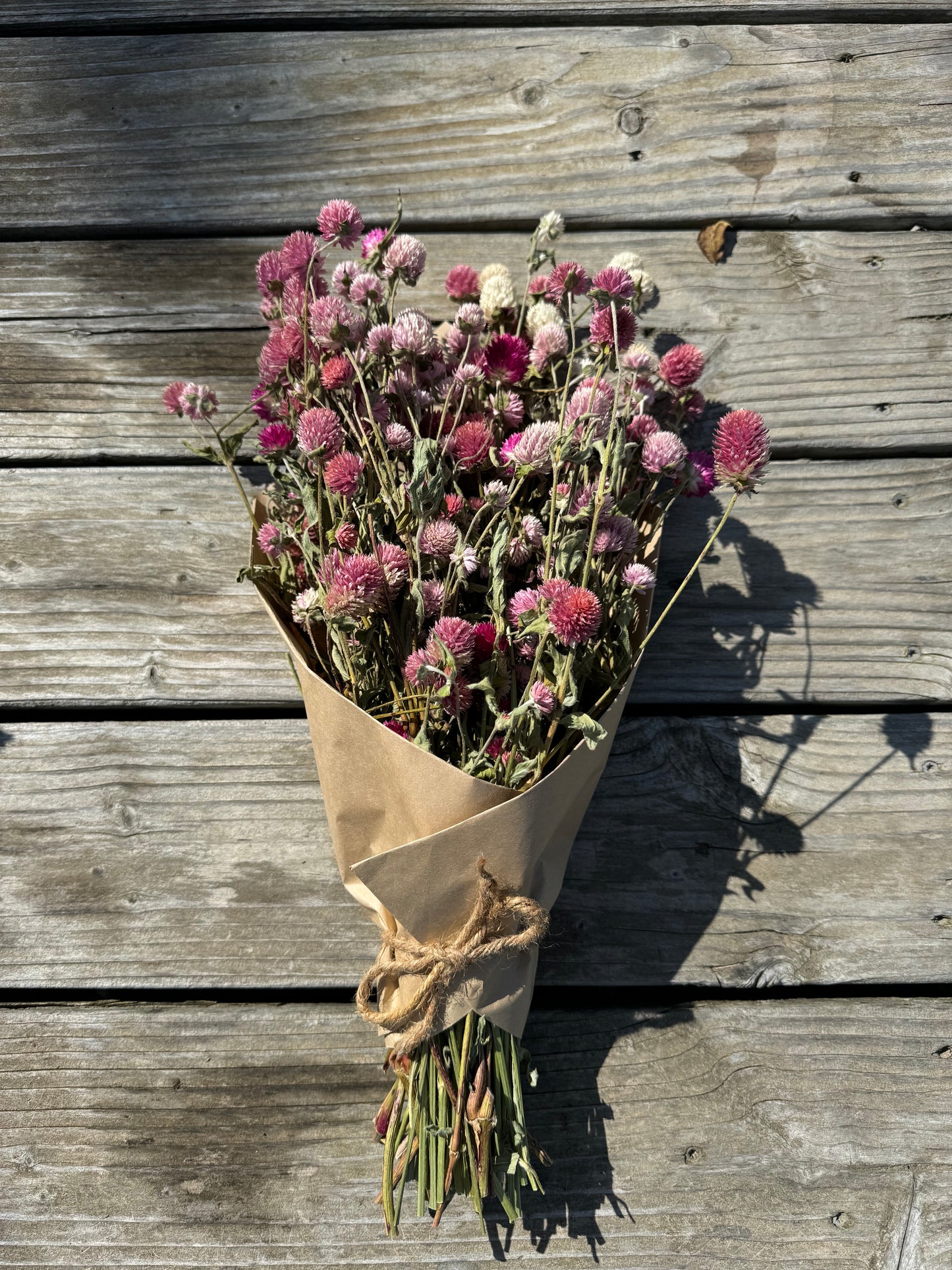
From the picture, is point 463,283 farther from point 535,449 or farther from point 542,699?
point 542,699

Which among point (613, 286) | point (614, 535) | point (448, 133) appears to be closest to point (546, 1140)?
point (614, 535)

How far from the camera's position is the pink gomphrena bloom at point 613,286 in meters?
0.83

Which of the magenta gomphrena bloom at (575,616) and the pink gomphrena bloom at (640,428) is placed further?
the pink gomphrena bloom at (640,428)

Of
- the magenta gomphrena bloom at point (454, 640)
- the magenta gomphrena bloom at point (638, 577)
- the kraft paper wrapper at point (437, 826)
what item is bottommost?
the kraft paper wrapper at point (437, 826)

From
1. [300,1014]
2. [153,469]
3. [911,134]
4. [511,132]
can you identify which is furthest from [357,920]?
[911,134]

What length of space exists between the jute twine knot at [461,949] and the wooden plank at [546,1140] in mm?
214

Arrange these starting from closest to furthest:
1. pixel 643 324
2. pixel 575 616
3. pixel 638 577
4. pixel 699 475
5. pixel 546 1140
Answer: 1. pixel 575 616
2. pixel 638 577
3. pixel 699 475
4. pixel 546 1140
5. pixel 643 324

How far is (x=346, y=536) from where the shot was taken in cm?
78

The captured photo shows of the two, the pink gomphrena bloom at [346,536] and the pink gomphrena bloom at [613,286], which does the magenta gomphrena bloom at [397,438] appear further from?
the pink gomphrena bloom at [613,286]

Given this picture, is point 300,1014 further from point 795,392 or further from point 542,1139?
point 795,392

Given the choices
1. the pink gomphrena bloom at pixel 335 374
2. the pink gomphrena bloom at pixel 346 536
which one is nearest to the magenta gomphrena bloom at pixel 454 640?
the pink gomphrena bloom at pixel 346 536

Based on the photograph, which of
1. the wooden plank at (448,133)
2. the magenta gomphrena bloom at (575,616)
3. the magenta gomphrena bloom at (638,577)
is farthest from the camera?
the wooden plank at (448,133)

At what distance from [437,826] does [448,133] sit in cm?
87

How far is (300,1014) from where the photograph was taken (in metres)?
1.02
